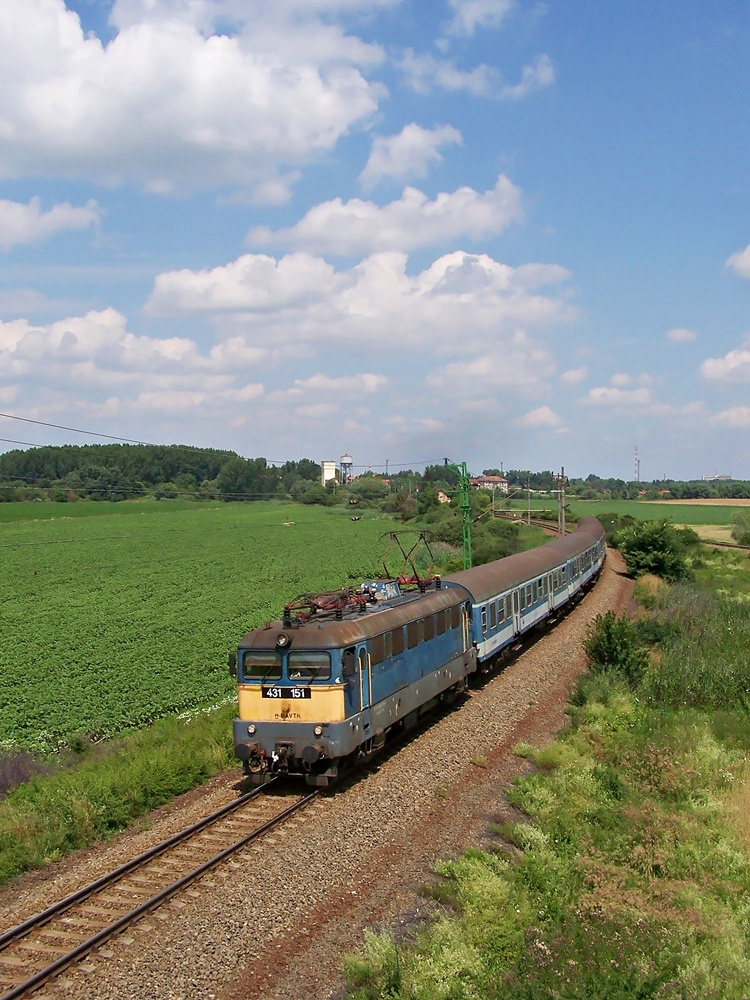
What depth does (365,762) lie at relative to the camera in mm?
16438

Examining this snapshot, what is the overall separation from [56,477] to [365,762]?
9918 centimetres

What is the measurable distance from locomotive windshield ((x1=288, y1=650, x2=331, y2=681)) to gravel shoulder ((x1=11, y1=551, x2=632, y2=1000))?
7.02ft

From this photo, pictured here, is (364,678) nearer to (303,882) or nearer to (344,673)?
(344,673)

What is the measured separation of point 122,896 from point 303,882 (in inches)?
93.5

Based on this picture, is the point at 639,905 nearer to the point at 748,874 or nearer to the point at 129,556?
the point at 748,874

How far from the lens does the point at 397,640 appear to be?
17188mm

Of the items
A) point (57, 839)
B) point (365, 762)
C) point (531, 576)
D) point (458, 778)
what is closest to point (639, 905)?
point (458, 778)

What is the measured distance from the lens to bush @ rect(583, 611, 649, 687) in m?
23.3

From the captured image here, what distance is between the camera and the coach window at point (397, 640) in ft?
55.7

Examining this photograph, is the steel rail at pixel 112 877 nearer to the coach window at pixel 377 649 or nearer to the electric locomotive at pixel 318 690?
the electric locomotive at pixel 318 690

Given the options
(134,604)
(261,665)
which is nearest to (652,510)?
(134,604)

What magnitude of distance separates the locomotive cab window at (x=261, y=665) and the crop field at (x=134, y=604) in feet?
28.9

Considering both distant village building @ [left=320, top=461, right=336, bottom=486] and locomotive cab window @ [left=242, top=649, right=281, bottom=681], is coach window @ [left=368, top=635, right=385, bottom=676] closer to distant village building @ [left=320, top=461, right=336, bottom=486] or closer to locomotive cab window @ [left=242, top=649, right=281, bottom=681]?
locomotive cab window @ [left=242, top=649, right=281, bottom=681]

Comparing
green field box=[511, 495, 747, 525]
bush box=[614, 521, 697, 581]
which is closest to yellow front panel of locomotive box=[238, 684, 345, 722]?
bush box=[614, 521, 697, 581]
